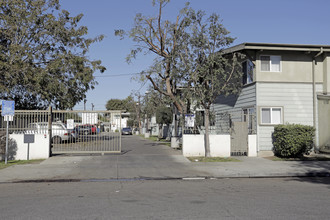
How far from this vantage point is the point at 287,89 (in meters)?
17.2

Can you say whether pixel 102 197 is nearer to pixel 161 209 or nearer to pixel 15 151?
pixel 161 209

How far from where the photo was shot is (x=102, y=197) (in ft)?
26.7

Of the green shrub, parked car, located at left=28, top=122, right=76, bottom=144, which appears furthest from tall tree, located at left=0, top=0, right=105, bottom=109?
the green shrub

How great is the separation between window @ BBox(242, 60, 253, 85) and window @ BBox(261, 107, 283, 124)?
1856mm

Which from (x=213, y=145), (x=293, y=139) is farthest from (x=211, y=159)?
(x=293, y=139)

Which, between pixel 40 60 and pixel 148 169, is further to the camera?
pixel 40 60

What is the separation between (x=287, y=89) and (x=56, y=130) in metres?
12.5

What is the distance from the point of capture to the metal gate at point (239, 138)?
16.8m

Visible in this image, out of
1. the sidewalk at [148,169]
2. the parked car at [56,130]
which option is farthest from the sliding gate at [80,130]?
the sidewalk at [148,169]

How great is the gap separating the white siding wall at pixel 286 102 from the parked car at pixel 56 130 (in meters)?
10.0

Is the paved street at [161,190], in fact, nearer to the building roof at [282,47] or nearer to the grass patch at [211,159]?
the grass patch at [211,159]

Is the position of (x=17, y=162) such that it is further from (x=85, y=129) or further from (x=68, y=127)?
(x=85, y=129)

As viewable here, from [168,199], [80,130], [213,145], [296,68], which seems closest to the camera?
[168,199]

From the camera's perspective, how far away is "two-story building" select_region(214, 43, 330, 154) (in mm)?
16922
